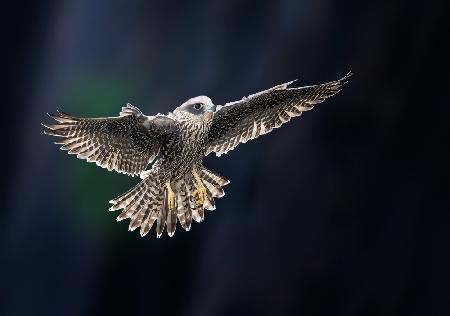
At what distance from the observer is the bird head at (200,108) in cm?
713

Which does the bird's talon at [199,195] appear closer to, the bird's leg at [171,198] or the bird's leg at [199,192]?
the bird's leg at [199,192]

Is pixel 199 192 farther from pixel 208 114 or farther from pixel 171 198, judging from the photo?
pixel 208 114

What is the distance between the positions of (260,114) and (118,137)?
1.37 metres

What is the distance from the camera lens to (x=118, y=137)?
7.29 meters

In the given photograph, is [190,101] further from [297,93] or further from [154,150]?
[297,93]

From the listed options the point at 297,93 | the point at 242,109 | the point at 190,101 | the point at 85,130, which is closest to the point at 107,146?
the point at 85,130

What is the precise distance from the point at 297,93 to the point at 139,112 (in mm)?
1521

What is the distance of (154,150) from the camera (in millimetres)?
7457

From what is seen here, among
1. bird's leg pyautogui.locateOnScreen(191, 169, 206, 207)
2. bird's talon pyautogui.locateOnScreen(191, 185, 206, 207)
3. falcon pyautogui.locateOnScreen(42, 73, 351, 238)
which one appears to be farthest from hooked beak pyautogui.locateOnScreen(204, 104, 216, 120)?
bird's talon pyautogui.locateOnScreen(191, 185, 206, 207)

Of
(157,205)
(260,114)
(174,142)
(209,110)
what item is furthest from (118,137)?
(260,114)

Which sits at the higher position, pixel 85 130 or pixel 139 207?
pixel 85 130

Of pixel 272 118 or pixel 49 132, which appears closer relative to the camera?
pixel 49 132

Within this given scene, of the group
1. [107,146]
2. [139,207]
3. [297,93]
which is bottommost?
[139,207]

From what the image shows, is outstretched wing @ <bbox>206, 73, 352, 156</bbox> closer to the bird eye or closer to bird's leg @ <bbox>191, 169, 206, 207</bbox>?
bird's leg @ <bbox>191, 169, 206, 207</bbox>
